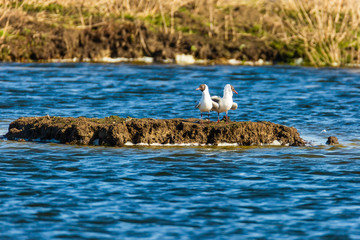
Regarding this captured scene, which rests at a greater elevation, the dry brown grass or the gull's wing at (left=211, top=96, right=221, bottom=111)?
the dry brown grass

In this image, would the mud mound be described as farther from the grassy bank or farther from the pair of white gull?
the grassy bank

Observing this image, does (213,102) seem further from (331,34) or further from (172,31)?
(172,31)

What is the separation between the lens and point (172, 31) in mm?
30281

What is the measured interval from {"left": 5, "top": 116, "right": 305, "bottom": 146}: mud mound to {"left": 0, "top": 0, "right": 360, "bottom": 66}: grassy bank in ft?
48.7

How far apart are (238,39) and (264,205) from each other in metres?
22.2

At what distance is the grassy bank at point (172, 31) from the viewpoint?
1132 inches

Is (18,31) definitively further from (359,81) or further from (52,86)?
(359,81)

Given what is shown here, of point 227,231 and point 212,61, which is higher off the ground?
point 212,61

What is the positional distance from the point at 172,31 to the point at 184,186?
69.0ft

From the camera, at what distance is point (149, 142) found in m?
13.0

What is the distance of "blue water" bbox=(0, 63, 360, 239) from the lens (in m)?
7.96

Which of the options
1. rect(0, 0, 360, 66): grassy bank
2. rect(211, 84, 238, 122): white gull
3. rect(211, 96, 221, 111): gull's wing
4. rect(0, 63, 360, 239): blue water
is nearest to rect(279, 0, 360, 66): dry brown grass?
rect(0, 0, 360, 66): grassy bank

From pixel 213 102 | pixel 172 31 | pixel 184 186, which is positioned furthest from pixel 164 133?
pixel 172 31

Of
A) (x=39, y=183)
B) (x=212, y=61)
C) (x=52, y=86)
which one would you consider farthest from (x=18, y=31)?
(x=39, y=183)
